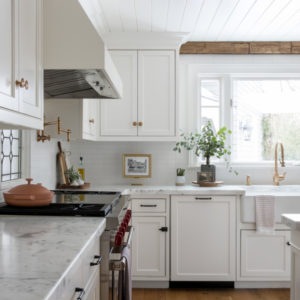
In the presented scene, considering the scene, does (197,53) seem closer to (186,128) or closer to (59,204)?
(186,128)

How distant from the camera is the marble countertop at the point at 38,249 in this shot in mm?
865

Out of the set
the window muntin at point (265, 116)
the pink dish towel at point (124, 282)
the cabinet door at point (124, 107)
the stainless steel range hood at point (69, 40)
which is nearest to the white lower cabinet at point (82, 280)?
the pink dish towel at point (124, 282)

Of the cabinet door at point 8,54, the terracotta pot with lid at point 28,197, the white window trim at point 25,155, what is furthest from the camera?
the white window trim at point 25,155

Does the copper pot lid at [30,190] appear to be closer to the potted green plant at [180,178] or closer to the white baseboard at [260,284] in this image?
the potted green plant at [180,178]

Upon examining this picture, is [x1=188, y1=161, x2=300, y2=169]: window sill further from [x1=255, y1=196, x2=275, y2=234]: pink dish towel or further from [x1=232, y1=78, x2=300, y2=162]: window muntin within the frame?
[x1=255, y1=196, x2=275, y2=234]: pink dish towel

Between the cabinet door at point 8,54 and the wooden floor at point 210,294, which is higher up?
the cabinet door at point 8,54

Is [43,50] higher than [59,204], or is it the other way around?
A: [43,50]

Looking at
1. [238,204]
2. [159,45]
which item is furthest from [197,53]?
[238,204]

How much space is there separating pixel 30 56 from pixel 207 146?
2.38 m

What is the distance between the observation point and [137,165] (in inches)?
150

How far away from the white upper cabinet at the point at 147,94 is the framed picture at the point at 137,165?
0.30 metres

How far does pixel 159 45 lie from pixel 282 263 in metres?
2.35

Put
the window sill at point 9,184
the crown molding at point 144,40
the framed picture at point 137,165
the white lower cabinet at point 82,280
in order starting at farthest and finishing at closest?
the framed picture at point 137,165 → the crown molding at point 144,40 → the window sill at point 9,184 → the white lower cabinet at point 82,280

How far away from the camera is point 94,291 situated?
61.8 inches
